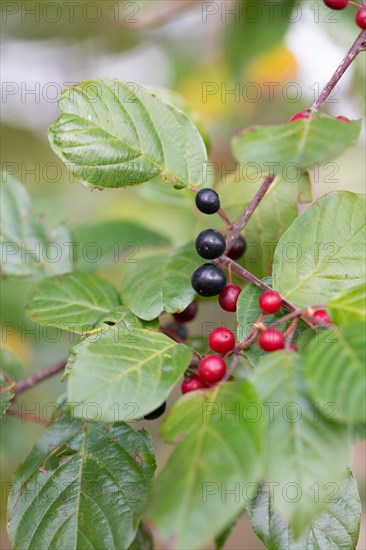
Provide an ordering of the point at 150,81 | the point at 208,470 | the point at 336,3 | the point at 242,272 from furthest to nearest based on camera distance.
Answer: the point at 150,81 → the point at 336,3 → the point at 242,272 → the point at 208,470

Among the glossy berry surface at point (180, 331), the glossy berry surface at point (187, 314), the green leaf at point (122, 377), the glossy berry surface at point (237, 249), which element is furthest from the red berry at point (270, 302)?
the glossy berry surface at point (180, 331)

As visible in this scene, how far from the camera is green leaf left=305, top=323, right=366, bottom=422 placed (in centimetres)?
72

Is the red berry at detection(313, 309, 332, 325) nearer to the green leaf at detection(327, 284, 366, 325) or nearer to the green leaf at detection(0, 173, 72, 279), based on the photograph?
the green leaf at detection(327, 284, 366, 325)

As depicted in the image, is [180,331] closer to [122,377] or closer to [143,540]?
[143,540]

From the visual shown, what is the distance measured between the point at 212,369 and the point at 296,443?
18 cm

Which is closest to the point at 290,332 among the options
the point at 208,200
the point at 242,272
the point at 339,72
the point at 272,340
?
the point at 272,340

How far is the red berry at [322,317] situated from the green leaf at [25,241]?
2.42 feet

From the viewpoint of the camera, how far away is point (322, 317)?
0.90 metres

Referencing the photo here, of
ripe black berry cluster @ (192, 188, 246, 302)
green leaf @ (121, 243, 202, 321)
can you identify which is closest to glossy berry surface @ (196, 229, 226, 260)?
ripe black berry cluster @ (192, 188, 246, 302)

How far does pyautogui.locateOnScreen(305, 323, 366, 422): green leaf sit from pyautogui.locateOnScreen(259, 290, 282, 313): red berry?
0.40 feet

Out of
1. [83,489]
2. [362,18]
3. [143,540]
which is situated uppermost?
[362,18]

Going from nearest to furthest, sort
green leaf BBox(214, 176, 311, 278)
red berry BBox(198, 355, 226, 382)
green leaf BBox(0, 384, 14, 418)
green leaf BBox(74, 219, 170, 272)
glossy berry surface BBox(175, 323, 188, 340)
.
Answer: red berry BBox(198, 355, 226, 382)
green leaf BBox(0, 384, 14, 418)
green leaf BBox(214, 176, 311, 278)
glossy berry surface BBox(175, 323, 188, 340)
green leaf BBox(74, 219, 170, 272)

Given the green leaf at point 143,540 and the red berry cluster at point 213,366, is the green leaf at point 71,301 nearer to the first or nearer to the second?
the red berry cluster at point 213,366

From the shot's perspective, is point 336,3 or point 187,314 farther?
point 187,314
